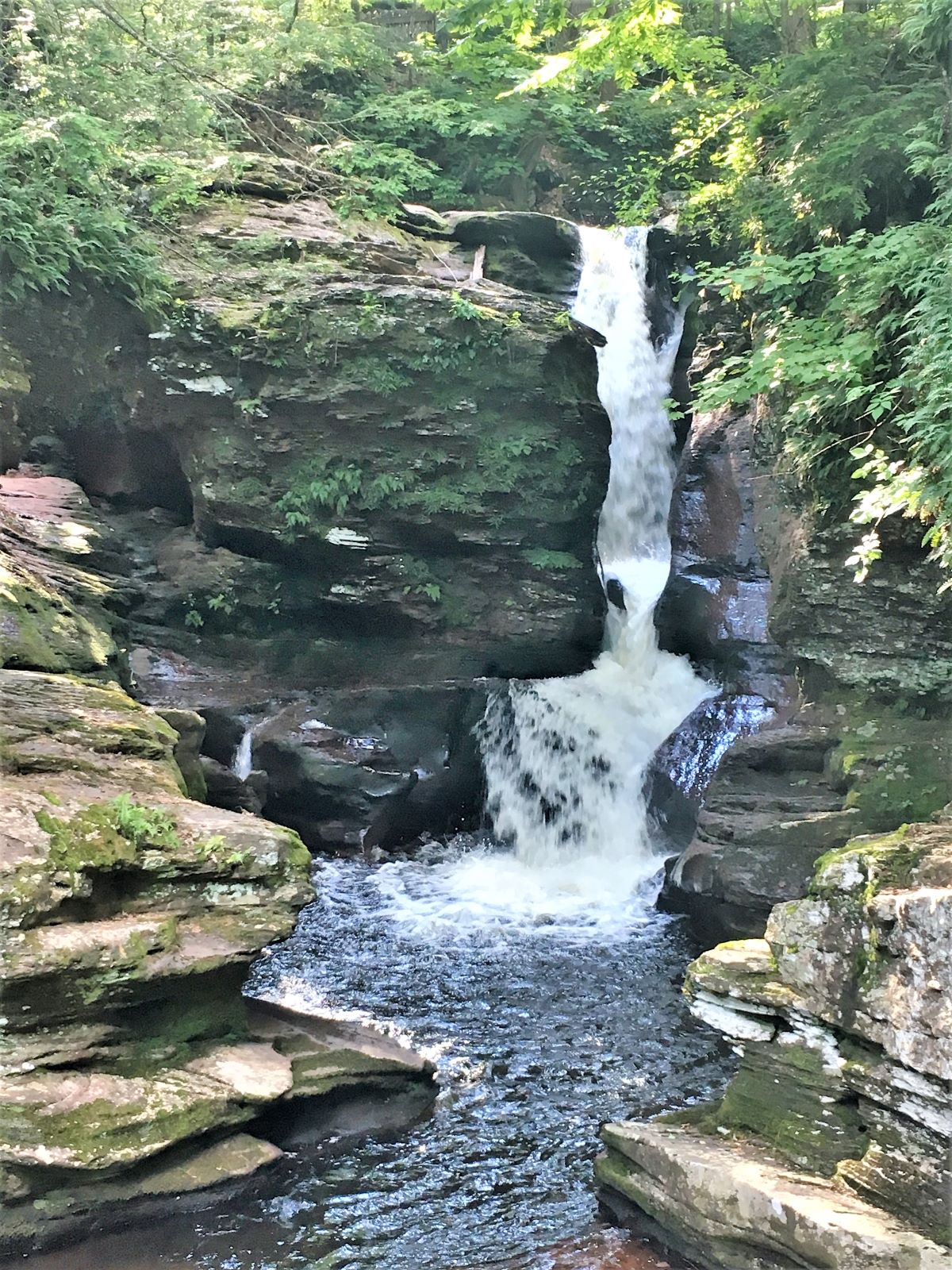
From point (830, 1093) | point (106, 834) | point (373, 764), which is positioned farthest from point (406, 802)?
point (830, 1093)

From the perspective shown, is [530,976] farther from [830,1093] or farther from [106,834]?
[106,834]

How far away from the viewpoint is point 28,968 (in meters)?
4.55

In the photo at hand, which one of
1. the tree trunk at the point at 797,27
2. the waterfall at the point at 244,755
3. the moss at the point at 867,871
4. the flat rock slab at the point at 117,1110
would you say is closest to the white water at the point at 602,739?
the waterfall at the point at 244,755

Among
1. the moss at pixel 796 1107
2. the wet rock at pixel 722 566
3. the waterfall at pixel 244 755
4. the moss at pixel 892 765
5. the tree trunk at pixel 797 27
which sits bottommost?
the moss at pixel 796 1107

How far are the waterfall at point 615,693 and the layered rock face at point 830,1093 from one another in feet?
15.4

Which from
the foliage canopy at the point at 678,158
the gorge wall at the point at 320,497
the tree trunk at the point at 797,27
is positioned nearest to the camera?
the foliage canopy at the point at 678,158

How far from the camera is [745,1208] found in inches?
168

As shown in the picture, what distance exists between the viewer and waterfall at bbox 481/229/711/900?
10914mm

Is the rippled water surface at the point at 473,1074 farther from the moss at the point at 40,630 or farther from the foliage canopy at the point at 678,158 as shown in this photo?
the foliage canopy at the point at 678,158

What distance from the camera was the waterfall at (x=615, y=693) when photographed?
10.9 metres

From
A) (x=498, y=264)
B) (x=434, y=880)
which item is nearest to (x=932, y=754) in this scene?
(x=434, y=880)

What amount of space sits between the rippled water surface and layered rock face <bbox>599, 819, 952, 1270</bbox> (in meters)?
0.51

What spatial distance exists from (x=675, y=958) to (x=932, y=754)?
3015 millimetres

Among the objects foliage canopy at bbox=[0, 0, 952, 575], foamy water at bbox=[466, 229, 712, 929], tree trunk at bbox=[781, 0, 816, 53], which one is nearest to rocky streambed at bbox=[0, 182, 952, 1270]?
foamy water at bbox=[466, 229, 712, 929]
